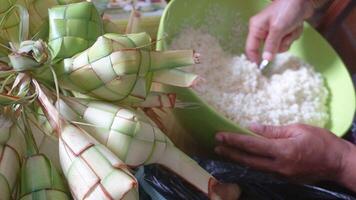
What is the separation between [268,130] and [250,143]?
6 centimetres

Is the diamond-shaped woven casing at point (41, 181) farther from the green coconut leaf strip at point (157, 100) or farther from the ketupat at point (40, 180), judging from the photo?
the green coconut leaf strip at point (157, 100)

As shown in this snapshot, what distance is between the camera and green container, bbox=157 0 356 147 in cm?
63

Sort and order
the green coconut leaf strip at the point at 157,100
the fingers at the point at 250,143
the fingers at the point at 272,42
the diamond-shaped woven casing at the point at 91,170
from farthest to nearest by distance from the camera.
→ 1. the fingers at the point at 272,42
2. the fingers at the point at 250,143
3. the green coconut leaf strip at the point at 157,100
4. the diamond-shaped woven casing at the point at 91,170

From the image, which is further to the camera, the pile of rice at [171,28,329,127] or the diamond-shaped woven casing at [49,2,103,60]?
the pile of rice at [171,28,329,127]

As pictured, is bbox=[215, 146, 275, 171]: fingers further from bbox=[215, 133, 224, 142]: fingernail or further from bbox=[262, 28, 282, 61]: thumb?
bbox=[262, 28, 282, 61]: thumb

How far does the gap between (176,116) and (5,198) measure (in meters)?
0.33

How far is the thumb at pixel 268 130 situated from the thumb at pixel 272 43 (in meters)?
0.18

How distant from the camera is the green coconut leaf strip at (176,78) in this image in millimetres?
415

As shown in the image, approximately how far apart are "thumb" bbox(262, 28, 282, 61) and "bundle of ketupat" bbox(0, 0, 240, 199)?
0.38 m

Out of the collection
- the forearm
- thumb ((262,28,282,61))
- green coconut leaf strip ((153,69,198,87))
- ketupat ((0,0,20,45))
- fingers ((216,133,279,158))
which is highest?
ketupat ((0,0,20,45))

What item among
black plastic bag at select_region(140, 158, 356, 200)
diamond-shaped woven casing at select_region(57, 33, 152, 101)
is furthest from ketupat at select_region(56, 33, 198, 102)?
black plastic bag at select_region(140, 158, 356, 200)

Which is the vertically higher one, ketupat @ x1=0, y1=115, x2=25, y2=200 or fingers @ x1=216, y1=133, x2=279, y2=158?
ketupat @ x1=0, y1=115, x2=25, y2=200

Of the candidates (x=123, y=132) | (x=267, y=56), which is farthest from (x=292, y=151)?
(x=123, y=132)

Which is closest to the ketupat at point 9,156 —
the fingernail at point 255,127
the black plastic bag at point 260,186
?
the black plastic bag at point 260,186
